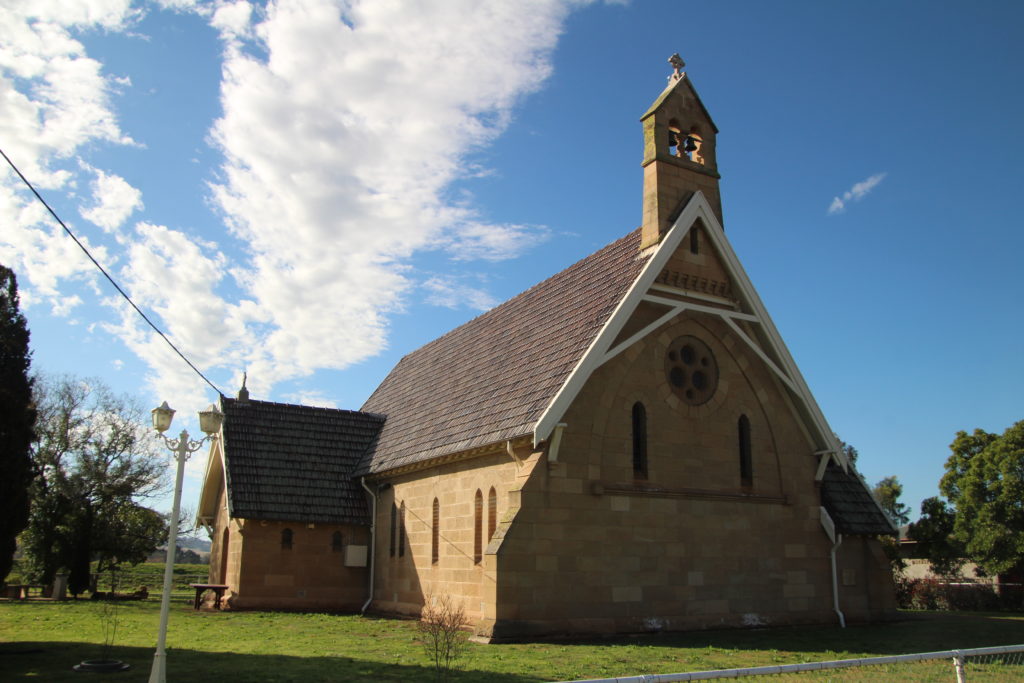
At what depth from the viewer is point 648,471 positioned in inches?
758

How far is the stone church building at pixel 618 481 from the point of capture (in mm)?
17906

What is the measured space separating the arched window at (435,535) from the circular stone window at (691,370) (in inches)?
282

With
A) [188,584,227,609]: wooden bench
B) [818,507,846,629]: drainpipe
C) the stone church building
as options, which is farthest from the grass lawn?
[188,584,227,609]: wooden bench

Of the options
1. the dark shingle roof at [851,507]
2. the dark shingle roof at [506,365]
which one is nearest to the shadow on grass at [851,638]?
the dark shingle roof at [851,507]

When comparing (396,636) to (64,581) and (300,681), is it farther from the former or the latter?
(64,581)

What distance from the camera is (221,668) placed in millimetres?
12883

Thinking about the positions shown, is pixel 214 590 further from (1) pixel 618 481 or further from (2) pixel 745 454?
(2) pixel 745 454

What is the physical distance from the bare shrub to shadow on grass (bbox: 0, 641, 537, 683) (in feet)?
0.99

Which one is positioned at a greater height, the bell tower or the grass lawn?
the bell tower

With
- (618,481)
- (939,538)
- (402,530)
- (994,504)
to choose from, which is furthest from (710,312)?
(939,538)

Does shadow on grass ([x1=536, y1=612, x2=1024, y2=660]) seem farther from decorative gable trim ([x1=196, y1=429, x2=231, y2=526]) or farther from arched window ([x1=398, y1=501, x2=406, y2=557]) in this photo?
decorative gable trim ([x1=196, y1=429, x2=231, y2=526])

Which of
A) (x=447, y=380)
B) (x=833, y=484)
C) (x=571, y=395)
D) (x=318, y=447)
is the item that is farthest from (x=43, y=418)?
(x=833, y=484)

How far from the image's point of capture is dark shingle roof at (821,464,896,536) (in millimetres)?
22438

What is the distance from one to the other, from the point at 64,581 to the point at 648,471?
24.9 m
